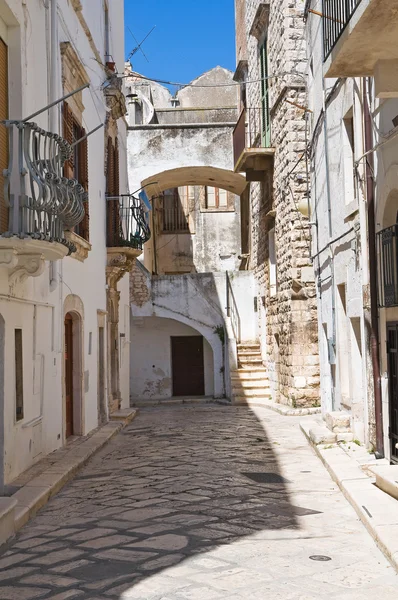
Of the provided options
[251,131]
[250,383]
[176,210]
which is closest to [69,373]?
[250,383]

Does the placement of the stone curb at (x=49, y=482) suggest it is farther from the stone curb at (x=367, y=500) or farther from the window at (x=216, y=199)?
the window at (x=216, y=199)

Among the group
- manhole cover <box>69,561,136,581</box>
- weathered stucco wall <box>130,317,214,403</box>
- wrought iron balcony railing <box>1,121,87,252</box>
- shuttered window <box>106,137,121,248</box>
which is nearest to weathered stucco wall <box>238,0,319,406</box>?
shuttered window <box>106,137,121,248</box>

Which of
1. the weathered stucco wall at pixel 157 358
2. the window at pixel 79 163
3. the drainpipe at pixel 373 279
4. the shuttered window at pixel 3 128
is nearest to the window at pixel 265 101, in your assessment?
the window at pixel 79 163

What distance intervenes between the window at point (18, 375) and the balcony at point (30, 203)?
32.1 inches

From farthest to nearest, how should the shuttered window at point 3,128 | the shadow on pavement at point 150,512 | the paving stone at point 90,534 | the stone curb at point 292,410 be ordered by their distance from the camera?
the stone curb at point 292,410, the shuttered window at point 3,128, the paving stone at point 90,534, the shadow on pavement at point 150,512

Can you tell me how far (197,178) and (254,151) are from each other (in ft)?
27.4

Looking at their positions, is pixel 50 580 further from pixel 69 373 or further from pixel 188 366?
pixel 188 366

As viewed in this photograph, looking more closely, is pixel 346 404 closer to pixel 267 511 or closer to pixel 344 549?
pixel 267 511

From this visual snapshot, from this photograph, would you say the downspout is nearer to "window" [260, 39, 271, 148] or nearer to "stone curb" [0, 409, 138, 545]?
"stone curb" [0, 409, 138, 545]

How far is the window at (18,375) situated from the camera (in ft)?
29.5

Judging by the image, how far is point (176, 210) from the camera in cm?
3139

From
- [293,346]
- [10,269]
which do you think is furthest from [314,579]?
[293,346]

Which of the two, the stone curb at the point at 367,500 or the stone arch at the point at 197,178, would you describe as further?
the stone arch at the point at 197,178

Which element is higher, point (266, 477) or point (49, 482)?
point (49, 482)
